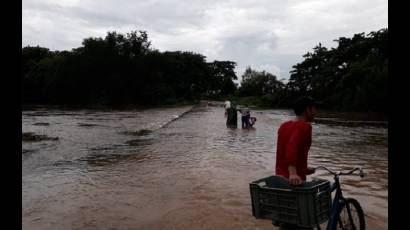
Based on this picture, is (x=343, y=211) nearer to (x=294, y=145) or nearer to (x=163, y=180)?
(x=294, y=145)

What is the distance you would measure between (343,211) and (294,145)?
1270mm

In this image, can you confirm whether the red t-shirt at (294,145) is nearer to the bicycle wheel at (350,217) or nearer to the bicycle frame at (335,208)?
the bicycle frame at (335,208)

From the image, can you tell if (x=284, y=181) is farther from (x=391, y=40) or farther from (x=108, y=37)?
(x=108, y=37)

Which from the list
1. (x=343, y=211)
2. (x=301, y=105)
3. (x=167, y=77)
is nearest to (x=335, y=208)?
(x=343, y=211)

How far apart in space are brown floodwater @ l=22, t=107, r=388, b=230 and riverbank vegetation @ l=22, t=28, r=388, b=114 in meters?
31.1

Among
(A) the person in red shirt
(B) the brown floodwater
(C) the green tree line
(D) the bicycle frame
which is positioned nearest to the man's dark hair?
(A) the person in red shirt

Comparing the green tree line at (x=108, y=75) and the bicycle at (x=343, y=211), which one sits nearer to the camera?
the bicycle at (x=343, y=211)

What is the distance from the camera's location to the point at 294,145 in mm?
4152

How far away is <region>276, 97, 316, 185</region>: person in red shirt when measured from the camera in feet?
13.6

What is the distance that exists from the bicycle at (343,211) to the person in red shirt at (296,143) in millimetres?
359

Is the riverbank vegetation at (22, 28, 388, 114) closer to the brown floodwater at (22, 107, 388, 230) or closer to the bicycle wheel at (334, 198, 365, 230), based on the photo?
the brown floodwater at (22, 107, 388, 230)

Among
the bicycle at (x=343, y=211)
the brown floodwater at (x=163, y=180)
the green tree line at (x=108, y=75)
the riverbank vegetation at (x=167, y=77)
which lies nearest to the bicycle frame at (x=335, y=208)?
the bicycle at (x=343, y=211)

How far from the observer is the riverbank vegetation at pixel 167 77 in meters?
50.2

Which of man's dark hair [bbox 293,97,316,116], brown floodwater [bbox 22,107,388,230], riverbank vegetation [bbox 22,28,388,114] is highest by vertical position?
riverbank vegetation [bbox 22,28,388,114]
